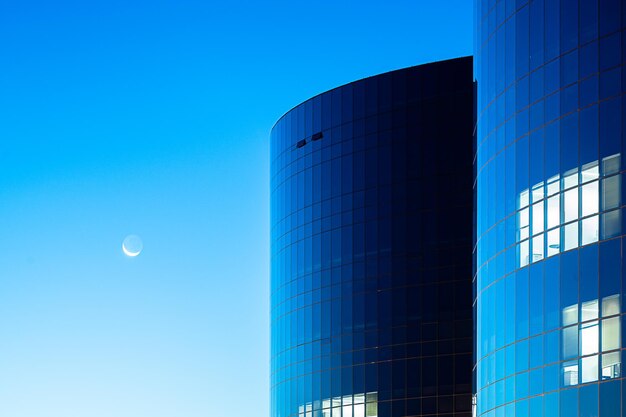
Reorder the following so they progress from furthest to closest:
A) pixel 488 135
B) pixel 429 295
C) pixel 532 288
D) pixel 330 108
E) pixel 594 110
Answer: pixel 330 108 → pixel 429 295 → pixel 488 135 → pixel 532 288 → pixel 594 110

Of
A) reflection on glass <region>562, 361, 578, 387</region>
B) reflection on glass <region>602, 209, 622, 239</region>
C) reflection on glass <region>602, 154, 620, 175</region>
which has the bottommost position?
reflection on glass <region>562, 361, 578, 387</region>

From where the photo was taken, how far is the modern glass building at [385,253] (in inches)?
3765

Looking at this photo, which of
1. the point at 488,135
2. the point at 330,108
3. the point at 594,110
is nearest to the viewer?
the point at 594,110

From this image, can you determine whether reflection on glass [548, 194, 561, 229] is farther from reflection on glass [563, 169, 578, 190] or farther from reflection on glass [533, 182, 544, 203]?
reflection on glass [533, 182, 544, 203]

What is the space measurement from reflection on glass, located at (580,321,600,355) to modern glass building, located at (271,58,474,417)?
1491 inches

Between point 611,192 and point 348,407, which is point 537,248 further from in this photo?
point 348,407

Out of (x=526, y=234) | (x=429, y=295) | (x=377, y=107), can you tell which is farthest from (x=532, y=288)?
(x=377, y=107)

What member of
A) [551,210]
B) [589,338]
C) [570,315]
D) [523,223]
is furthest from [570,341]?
[523,223]

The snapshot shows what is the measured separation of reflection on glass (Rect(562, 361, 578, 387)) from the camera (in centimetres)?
5716

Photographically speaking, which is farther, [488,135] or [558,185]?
[488,135]

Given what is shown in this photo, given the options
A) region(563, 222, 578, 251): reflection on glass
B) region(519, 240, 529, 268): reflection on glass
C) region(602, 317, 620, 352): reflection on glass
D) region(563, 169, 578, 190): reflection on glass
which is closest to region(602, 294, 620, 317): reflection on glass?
region(602, 317, 620, 352): reflection on glass

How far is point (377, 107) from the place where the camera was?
333 feet

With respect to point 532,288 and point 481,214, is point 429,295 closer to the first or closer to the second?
point 481,214

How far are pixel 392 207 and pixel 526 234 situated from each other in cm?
3616
